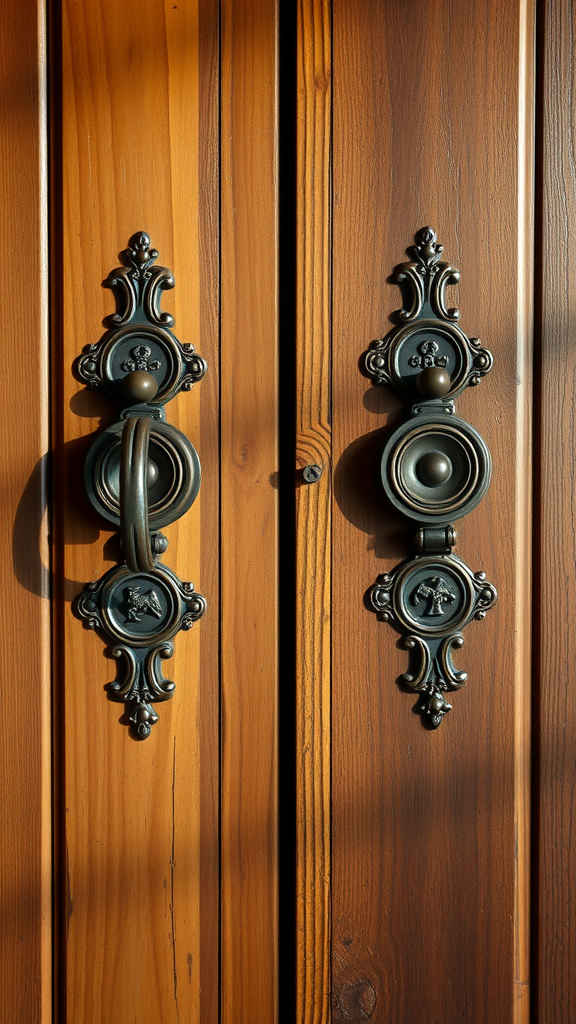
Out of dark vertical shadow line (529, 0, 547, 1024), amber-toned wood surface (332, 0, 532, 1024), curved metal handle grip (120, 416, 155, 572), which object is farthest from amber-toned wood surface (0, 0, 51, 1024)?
dark vertical shadow line (529, 0, 547, 1024)

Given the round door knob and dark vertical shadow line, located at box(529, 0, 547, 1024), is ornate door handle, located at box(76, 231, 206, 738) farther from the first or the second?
dark vertical shadow line, located at box(529, 0, 547, 1024)

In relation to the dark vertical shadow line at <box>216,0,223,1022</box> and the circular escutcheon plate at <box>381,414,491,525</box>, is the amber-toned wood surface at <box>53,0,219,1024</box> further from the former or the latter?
the circular escutcheon plate at <box>381,414,491,525</box>

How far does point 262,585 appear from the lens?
22.9 inches

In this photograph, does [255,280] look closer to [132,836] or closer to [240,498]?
[240,498]

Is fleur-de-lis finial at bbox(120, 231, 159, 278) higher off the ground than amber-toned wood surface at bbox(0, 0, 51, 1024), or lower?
higher

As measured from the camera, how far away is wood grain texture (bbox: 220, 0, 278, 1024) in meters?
0.57

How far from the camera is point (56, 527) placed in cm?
58

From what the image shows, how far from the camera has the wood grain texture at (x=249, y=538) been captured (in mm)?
574

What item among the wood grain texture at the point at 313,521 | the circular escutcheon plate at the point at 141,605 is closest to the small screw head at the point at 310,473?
the wood grain texture at the point at 313,521

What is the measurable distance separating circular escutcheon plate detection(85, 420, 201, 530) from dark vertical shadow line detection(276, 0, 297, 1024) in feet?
0.22

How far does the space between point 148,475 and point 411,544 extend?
0.64 ft

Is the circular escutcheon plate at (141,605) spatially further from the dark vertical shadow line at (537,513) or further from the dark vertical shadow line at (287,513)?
the dark vertical shadow line at (537,513)

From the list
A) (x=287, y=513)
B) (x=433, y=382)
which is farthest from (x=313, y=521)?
(x=433, y=382)

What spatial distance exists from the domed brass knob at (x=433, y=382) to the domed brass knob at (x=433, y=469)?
4 cm
